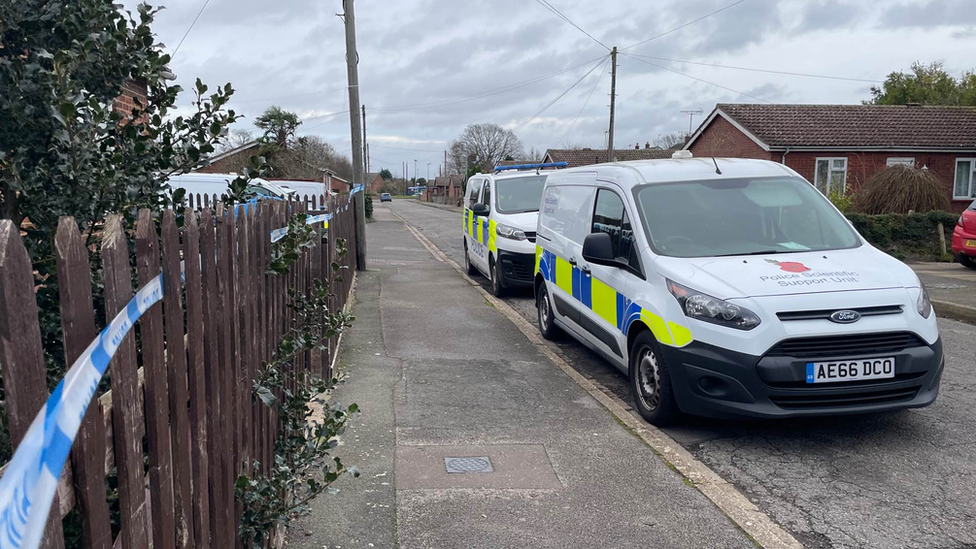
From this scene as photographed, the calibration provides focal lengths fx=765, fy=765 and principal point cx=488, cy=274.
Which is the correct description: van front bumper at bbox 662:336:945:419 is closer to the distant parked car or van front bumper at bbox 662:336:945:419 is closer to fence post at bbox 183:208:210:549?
fence post at bbox 183:208:210:549

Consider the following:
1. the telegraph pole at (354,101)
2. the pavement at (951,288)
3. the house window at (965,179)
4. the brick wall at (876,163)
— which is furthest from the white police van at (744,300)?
the house window at (965,179)

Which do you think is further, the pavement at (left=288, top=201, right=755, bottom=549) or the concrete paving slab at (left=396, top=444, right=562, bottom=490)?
the concrete paving slab at (left=396, top=444, right=562, bottom=490)

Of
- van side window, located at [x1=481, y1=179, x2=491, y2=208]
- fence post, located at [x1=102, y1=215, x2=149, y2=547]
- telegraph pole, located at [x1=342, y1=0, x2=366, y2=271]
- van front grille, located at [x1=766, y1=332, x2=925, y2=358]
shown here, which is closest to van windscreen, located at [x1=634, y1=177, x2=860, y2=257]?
van front grille, located at [x1=766, y1=332, x2=925, y2=358]

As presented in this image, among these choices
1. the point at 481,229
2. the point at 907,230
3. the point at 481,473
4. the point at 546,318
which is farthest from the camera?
the point at 907,230

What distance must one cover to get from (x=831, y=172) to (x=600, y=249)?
2556 cm

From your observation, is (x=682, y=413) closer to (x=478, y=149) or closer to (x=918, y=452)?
(x=918, y=452)

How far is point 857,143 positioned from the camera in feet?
92.4

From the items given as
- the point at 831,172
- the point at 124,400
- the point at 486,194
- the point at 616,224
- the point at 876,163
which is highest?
the point at 876,163

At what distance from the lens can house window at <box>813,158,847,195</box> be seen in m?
28.1

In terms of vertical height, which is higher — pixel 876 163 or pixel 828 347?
pixel 876 163

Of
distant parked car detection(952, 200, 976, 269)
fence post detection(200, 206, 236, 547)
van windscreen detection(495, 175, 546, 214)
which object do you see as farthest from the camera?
distant parked car detection(952, 200, 976, 269)

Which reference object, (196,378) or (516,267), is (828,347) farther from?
(516,267)

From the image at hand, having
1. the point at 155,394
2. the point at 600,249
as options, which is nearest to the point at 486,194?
the point at 600,249

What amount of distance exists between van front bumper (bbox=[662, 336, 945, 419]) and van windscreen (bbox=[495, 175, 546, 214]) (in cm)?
750
